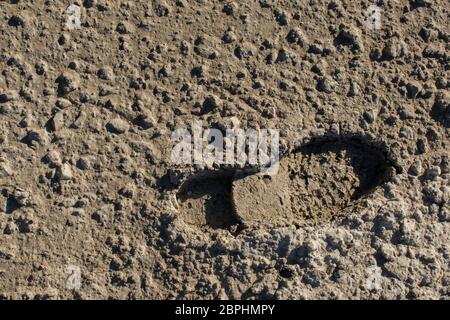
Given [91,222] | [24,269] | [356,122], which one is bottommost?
[24,269]

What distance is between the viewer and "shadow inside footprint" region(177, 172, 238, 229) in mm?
2271

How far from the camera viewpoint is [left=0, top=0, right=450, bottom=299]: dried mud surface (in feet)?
7.23

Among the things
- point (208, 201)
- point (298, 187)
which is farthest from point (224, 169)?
point (298, 187)

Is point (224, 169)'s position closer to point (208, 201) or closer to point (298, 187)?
point (208, 201)

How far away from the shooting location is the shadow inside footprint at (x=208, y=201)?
2.27 m

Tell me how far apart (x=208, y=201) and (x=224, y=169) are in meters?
0.14

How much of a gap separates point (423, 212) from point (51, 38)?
156 cm

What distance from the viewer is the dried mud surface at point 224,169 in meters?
2.21
